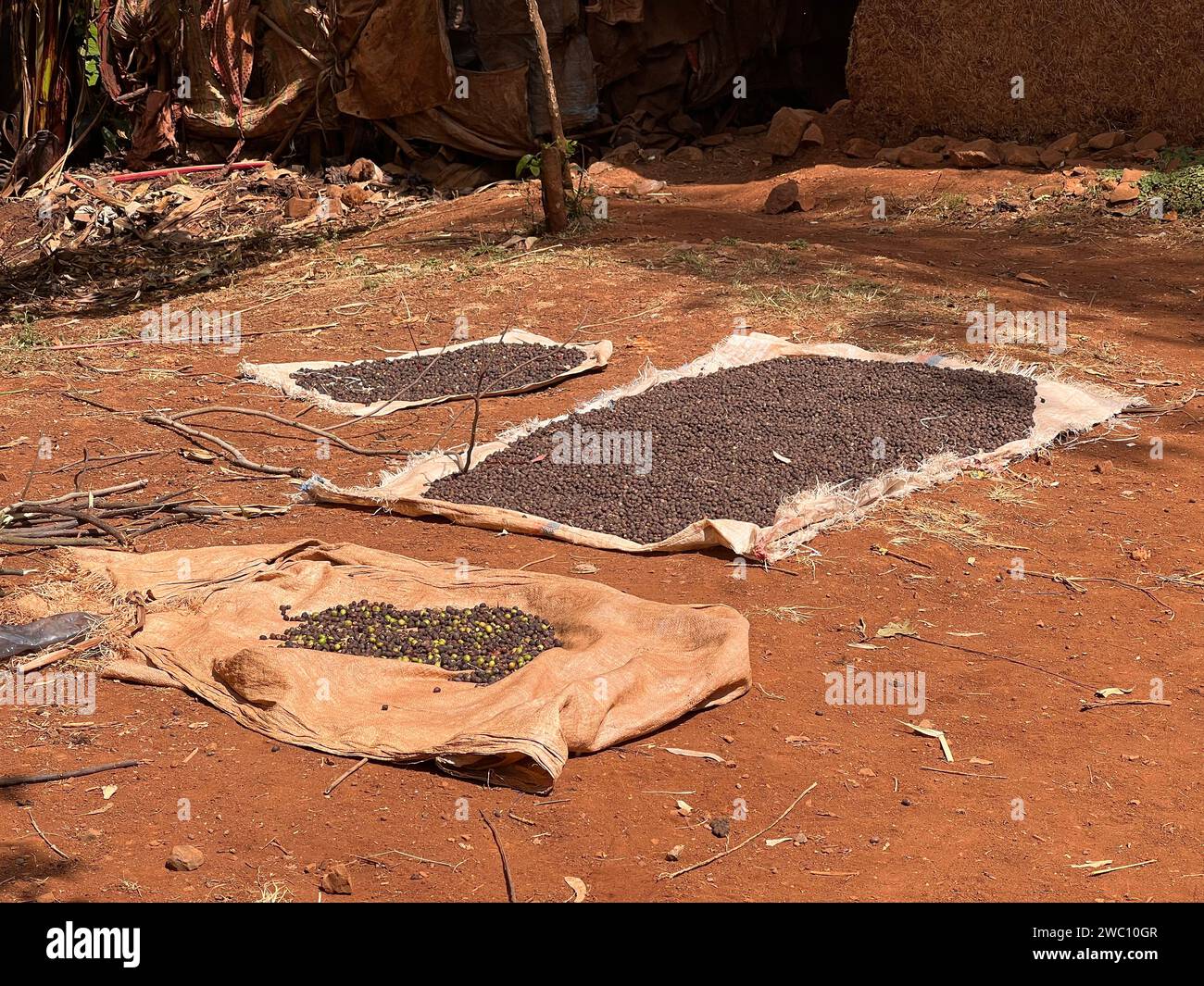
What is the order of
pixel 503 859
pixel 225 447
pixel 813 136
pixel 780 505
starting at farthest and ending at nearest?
pixel 813 136 → pixel 225 447 → pixel 780 505 → pixel 503 859

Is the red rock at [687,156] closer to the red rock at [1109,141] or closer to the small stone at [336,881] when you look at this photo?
the red rock at [1109,141]

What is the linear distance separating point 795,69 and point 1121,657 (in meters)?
8.97

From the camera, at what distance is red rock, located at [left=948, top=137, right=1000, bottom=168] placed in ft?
28.0

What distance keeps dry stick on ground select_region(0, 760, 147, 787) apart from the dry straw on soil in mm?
7851

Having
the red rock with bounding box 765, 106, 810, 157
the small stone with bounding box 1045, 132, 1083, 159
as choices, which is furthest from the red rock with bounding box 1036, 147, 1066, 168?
the red rock with bounding box 765, 106, 810, 157

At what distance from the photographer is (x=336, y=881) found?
2383 millimetres

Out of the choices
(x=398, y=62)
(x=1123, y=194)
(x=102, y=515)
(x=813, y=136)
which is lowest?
(x=102, y=515)

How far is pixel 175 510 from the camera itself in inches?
173

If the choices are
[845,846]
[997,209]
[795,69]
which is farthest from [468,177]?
[845,846]

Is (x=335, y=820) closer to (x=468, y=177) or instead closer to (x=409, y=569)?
(x=409, y=569)

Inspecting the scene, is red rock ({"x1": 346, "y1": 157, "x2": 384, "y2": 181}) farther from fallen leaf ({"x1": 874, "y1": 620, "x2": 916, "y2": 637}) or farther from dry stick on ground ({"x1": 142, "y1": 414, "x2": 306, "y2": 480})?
fallen leaf ({"x1": 874, "y1": 620, "x2": 916, "y2": 637})

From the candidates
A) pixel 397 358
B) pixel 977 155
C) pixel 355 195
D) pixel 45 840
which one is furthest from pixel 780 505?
pixel 355 195

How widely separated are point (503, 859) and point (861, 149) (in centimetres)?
783

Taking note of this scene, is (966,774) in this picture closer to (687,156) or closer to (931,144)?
(931,144)
